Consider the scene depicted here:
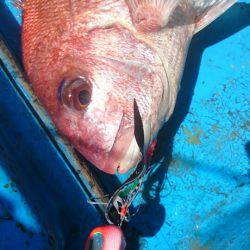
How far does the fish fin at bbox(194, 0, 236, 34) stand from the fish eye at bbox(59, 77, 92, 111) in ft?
2.35

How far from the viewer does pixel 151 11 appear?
5.48 ft

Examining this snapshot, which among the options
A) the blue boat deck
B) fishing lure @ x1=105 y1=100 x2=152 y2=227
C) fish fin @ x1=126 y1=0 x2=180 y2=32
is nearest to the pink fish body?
fish fin @ x1=126 y1=0 x2=180 y2=32

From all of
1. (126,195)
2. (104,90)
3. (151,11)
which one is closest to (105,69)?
(104,90)

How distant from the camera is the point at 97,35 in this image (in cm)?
174

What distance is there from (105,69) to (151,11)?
33cm

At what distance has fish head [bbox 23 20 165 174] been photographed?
167cm

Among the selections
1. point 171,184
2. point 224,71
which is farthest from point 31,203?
point 224,71

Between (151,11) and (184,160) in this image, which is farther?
(184,160)

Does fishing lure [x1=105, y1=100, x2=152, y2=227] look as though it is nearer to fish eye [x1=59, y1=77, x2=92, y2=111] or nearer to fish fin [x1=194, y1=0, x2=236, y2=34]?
fish eye [x1=59, y1=77, x2=92, y2=111]

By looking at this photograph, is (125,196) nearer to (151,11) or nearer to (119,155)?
(119,155)

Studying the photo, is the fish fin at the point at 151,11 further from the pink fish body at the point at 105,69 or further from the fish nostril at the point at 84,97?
the fish nostril at the point at 84,97

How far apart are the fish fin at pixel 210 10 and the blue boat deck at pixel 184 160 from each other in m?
0.41

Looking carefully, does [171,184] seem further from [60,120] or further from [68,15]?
[68,15]

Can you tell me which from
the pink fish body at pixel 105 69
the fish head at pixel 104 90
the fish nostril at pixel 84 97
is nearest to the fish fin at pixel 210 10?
the pink fish body at pixel 105 69
